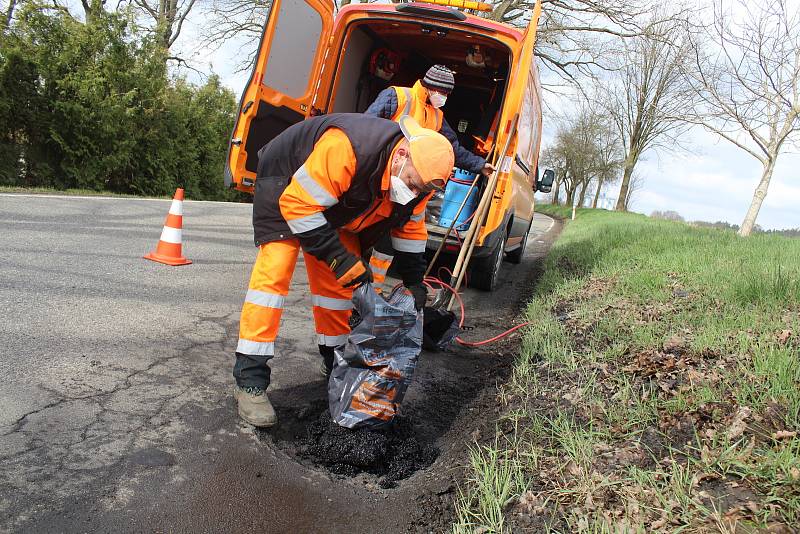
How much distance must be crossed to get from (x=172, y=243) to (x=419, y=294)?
123 inches

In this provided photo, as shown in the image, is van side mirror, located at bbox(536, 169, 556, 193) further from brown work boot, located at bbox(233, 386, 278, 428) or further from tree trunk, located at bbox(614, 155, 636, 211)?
tree trunk, located at bbox(614, 155, 636, 211)

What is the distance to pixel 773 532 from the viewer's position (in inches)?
64.3

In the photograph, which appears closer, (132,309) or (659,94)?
(132,309)

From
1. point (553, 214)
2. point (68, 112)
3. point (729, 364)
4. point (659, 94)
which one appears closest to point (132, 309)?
point (729, 364)

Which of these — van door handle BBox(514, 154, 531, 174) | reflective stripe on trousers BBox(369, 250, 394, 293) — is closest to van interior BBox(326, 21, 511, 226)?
van door handle BBox(514, 154, 531, 174)

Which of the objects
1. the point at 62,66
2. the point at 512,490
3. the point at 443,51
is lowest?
the point at 512,490

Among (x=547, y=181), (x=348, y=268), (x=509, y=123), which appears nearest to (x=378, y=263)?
(x=348, y=268)

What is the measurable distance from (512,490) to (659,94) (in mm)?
24931

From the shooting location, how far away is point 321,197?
263 cm

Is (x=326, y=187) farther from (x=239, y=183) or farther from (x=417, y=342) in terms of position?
(x=239, y=183)

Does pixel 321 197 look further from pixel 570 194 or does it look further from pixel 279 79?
pixel 570 194

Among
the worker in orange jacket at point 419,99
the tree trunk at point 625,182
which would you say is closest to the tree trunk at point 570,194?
the tree trunk at point 625,182

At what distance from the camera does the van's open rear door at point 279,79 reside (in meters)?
4.81

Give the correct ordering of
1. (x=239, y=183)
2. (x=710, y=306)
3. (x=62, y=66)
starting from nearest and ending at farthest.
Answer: (x=710, y=306) → (x=239, y=183) → (x=62, y=66)
